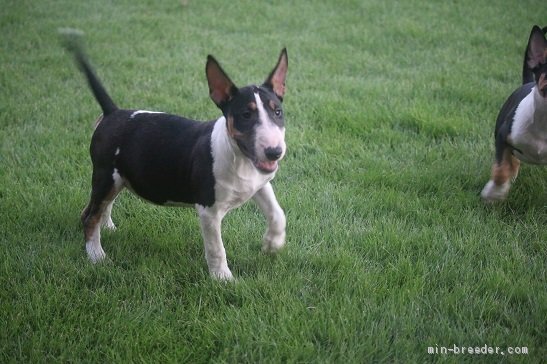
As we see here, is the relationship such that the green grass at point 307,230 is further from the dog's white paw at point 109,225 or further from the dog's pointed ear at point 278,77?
the dog's pointed ear at point 278,77

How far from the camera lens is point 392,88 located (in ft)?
21.7

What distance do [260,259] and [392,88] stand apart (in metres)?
3.76

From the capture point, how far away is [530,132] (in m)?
4.13

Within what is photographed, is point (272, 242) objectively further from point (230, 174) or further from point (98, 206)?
point (98, 206)

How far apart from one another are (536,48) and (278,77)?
2228 mm

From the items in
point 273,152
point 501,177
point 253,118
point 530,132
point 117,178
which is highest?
point 253,118

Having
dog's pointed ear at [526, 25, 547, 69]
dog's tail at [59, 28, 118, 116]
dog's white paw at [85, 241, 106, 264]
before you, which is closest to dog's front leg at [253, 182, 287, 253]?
dog's white paw at [85, 241, 106, 264]

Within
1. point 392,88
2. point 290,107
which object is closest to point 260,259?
point 290,107

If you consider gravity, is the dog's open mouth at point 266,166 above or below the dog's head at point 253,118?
below

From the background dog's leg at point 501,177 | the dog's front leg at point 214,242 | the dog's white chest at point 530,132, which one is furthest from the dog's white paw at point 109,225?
the dog's white chest at point 530,132

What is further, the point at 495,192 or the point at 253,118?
the point at 495,192

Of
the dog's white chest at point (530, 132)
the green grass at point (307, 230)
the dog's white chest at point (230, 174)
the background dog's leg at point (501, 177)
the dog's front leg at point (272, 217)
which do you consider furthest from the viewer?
the background dog's leg at point (501, 177)

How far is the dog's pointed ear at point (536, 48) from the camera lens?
411 cm

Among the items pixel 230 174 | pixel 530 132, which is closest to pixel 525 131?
pixel 530 132
